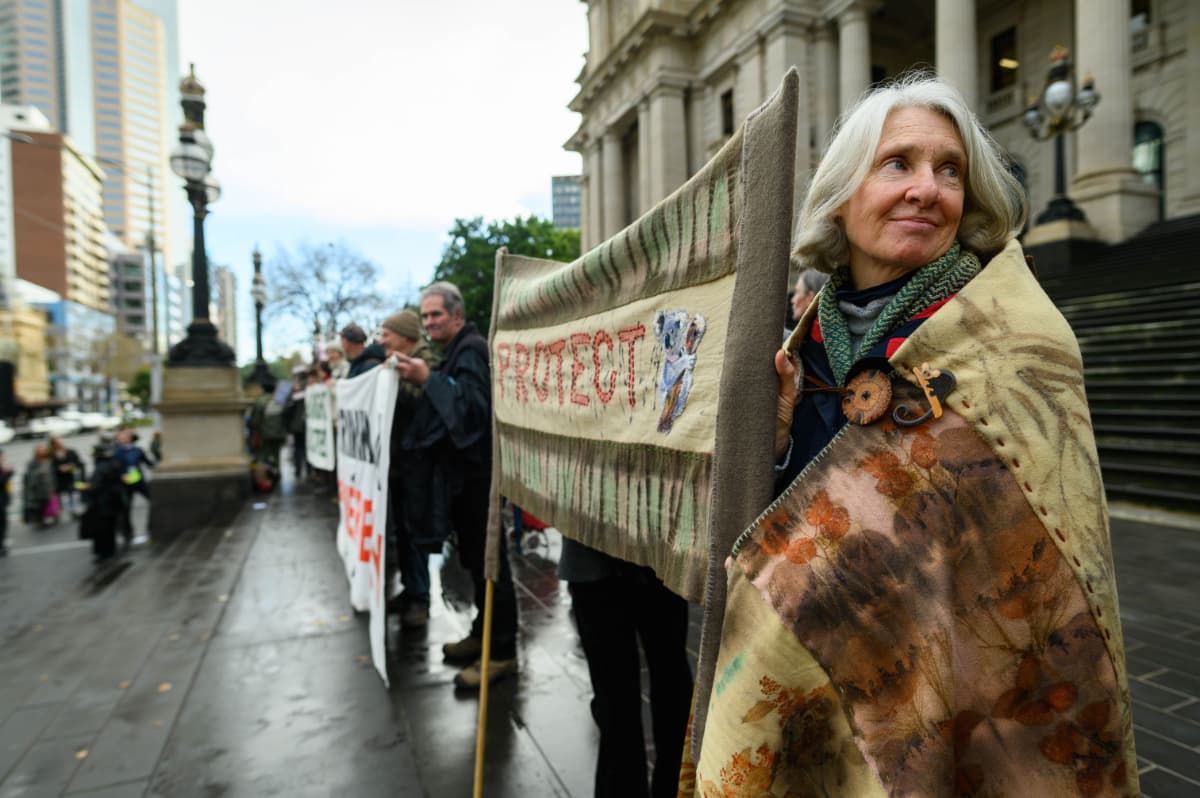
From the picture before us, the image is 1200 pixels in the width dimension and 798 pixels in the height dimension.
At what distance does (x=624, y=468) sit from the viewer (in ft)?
5.86

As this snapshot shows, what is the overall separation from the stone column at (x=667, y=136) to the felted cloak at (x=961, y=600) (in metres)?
34.8

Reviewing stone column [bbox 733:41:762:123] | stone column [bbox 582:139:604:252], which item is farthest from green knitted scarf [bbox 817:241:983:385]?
stone column [bbox 582:139:604:252]

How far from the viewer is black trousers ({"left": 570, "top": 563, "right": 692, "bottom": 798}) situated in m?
2.19

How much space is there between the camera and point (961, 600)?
3.43ft

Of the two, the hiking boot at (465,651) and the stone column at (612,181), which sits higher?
the stone column at (612,181)

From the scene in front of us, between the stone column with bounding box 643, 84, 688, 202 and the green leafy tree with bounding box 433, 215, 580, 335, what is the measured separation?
26.1ft

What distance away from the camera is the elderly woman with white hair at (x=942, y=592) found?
103cm

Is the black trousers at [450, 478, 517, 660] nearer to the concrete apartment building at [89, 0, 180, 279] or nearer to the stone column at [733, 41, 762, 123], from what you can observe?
the stone column at [733, 41, 762, 123]

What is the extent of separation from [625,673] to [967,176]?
66.0 inches

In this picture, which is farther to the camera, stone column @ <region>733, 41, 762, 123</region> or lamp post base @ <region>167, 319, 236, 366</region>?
stone column @ <region>733, 41, 762, 123</region>

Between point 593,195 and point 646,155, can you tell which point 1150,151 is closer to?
point 646,155

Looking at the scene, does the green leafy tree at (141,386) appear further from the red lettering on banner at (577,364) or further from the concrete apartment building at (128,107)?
the red lettering on banner at (577,364)

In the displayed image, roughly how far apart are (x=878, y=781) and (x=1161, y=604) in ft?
16.5

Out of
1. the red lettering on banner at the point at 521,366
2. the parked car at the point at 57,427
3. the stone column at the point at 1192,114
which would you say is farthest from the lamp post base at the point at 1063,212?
the parked car at the point at 57,427
